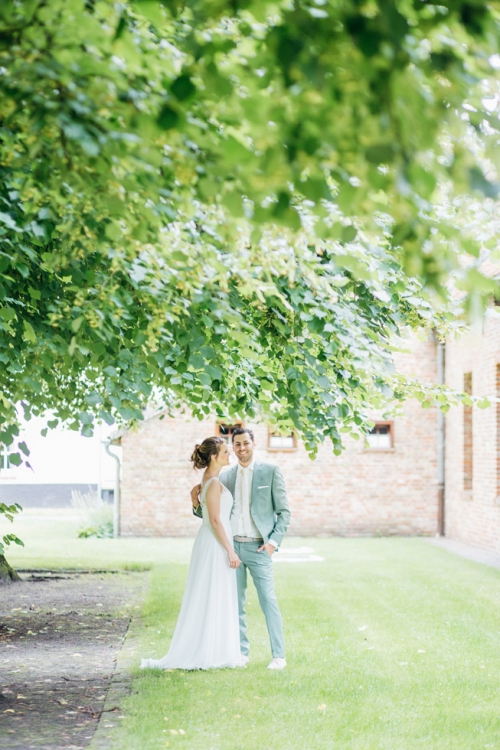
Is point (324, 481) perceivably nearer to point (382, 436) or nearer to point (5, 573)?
point (382, 436)

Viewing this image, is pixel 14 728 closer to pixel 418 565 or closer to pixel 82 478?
pixel 418 565

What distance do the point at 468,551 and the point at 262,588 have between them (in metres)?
13.1

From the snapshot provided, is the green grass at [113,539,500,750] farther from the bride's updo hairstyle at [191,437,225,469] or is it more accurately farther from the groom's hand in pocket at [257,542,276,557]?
the bride's updo hairstyle at [191,437,225,469]

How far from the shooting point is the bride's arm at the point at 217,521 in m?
8.34

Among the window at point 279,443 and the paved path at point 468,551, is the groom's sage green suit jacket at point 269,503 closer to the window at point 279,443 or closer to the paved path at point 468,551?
the paved path at point 468,551

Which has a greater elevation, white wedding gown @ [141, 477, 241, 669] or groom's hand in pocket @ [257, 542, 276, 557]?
groom's hand in pocket @ [257, 542, 276, 557]

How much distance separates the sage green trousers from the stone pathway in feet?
4.21

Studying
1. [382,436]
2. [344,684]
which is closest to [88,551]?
[382,436]

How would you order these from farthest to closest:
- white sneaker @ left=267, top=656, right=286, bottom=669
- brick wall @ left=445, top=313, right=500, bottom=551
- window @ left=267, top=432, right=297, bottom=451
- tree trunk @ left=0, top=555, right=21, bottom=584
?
1. window @ left=267, top=432, right=297, bottom=451
2. brick wall @ left=445, top=313, right=500, bottom=551
3. tree trunk @ left=0, top=555, right=21, bottom=584
4. white sneaker @ left=267, top=656, right=286, bottom=669

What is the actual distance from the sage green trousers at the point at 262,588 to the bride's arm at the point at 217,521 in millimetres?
166

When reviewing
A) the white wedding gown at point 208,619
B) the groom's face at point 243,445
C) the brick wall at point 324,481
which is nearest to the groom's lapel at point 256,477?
the groom's face at point 243,445

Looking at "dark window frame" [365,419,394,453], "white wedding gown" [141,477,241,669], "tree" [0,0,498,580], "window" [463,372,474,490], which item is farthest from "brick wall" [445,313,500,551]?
"tree" [0,0,498,580]

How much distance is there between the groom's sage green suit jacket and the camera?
845cm

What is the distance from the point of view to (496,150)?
279 centimetres
